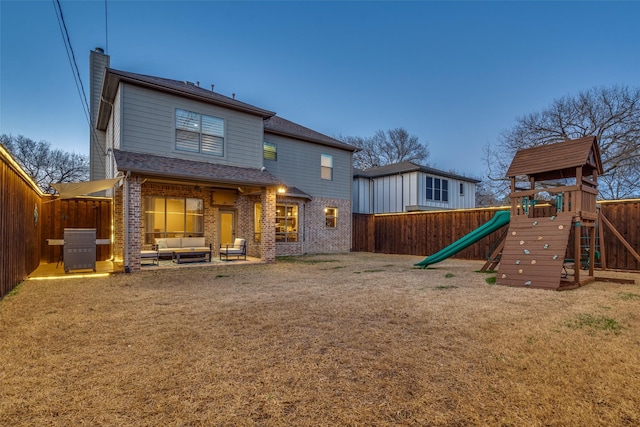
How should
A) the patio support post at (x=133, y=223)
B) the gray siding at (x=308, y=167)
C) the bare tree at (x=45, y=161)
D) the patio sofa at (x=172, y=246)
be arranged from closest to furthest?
the patio support post at (x=133, y=223) < the patio sofa at (x=172, y=246) < the gray siding at (x=308, y=167) < the bare tree at (x=45, y=161)

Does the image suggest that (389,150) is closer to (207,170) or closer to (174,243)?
(207,170)

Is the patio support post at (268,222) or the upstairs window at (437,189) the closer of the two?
the patio support post at (268,222)


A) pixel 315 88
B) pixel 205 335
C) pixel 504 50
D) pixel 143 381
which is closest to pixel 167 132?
pixel 205 335

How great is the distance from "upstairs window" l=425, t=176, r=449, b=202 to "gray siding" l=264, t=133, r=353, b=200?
5481 millimetres

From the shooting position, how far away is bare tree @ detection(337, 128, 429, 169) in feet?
105

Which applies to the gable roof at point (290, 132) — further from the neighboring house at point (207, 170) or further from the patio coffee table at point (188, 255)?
the patio coffee table at point (188, 255)

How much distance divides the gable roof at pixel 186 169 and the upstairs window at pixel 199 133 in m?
0.57

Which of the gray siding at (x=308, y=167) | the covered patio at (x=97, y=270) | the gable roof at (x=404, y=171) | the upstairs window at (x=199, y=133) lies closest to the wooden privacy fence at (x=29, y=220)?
the covered patio at (x=97, y=270)

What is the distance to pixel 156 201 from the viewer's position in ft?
37.5

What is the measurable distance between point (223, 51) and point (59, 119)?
624 inches

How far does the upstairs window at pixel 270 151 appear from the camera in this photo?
46.2 feet

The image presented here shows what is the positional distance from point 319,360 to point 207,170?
8509 mm

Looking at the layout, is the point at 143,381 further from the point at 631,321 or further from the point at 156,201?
the point at 156,201

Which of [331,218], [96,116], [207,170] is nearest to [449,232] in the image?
[331,218]
